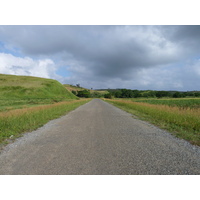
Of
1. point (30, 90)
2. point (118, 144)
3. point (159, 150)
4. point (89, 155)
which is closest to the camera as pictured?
point (89, 155)

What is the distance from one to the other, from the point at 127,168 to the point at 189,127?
6.14 meters

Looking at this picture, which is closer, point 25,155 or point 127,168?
point 127,168

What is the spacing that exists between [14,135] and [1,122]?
7.69ft

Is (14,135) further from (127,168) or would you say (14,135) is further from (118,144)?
(127,168)

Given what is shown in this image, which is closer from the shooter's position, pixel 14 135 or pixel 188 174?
pixel 188 174

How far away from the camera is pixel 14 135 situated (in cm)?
606

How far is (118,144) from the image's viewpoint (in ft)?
16.0

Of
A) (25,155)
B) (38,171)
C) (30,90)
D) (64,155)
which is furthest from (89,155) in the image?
(30,90)

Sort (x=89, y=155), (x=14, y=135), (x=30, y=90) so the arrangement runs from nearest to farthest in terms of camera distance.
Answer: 1. (x=89, y=155)
2. (x=14, y=135)
3. (x=30, y=90)

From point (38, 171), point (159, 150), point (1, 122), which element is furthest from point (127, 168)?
point (1, 122)

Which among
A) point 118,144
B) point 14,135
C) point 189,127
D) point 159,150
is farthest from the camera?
point 189,127
